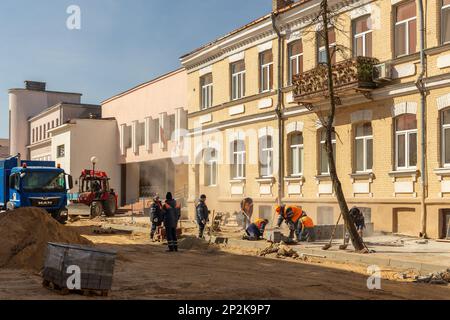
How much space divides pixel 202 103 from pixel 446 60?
16.2 m

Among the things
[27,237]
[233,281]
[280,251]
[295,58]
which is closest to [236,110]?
[295,58]

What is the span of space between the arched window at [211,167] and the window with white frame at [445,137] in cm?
1405

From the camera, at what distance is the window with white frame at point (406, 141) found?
19984mm

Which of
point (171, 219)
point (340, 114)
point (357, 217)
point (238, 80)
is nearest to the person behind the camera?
point (357, 217)

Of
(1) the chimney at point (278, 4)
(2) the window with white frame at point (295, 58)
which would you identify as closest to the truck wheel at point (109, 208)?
(2) the window with white frame at point (295, 58)

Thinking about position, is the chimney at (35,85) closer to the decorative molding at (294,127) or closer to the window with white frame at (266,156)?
the window with white frame at (266,156)

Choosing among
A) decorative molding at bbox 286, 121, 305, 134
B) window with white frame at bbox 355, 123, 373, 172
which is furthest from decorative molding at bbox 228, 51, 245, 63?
window with white frame at bbox 355, 123, 373, 172

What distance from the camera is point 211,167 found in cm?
3155

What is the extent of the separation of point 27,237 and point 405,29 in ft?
45.1

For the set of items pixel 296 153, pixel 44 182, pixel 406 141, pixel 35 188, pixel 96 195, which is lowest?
pixel 96 195

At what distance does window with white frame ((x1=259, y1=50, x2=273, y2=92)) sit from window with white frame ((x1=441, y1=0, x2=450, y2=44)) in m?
9.31

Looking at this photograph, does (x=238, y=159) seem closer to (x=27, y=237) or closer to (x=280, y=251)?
(x=280, y=251)

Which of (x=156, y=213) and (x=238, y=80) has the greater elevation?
(x=238, y=80)
